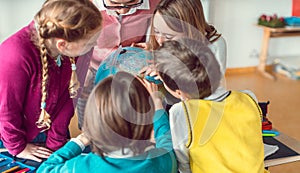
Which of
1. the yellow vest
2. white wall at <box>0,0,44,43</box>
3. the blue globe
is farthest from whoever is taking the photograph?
white wall at <box>0,0,44,43</box>

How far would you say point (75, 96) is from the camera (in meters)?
1.33

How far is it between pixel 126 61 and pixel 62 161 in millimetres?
441

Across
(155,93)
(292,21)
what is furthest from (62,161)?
(292,21)

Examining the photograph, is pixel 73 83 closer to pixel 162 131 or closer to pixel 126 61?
pixel 126 61

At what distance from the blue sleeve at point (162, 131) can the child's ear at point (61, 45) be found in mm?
323

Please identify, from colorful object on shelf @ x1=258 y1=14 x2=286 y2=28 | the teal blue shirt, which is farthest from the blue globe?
colorful object on shelf @ x1=258 y1=14 x2=286 y2=28

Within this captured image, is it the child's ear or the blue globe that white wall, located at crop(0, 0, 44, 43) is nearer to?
the blue globe

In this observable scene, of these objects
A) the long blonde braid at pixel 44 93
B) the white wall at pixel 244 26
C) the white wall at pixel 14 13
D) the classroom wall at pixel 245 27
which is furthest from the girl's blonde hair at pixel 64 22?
the white wall at pixel 244 26

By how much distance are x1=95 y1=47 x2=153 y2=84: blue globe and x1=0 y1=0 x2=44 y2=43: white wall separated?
167cm

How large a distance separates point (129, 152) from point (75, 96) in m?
0.48

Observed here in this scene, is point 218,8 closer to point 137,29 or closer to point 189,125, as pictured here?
point 137,29

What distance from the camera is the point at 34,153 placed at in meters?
1.22

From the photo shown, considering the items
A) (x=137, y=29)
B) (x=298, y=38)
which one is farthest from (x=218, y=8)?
(x=137, y=29)

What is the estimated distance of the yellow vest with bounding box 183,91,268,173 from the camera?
103 cm
